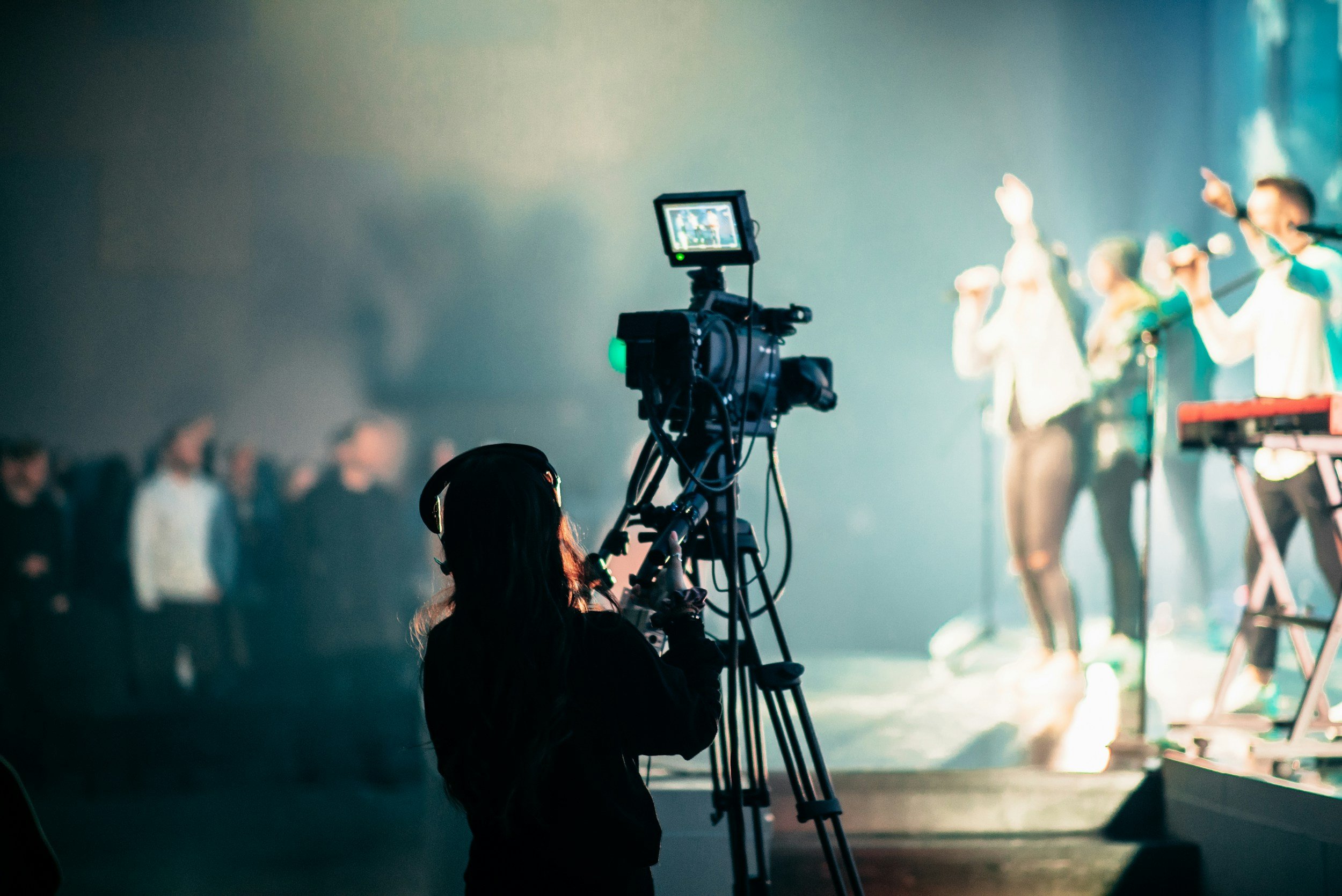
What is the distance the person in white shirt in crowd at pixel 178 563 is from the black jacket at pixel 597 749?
351 cm

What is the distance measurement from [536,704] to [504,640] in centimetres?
7

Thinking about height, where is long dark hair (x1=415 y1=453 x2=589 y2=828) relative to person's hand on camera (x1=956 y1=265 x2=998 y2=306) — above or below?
below

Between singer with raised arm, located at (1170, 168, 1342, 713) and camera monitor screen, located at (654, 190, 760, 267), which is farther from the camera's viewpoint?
singer with raised arm, located at (1170, 168, 1342, 713)

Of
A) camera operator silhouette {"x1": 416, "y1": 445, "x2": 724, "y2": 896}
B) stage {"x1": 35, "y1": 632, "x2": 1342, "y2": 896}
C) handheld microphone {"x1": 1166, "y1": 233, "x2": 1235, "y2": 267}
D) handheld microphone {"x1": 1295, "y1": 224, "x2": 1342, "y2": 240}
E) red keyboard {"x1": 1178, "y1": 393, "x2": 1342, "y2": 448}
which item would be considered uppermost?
handheld microphone {"x1": 1166, "y1": 233, "x2": 1235, "y2": 267}

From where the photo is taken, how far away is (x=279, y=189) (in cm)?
478

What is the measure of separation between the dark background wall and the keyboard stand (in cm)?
231

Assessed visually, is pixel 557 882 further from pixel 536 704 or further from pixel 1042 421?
pixel 1042 421

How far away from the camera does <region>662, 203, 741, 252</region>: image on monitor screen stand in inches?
55.8

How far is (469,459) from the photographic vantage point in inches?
40.9

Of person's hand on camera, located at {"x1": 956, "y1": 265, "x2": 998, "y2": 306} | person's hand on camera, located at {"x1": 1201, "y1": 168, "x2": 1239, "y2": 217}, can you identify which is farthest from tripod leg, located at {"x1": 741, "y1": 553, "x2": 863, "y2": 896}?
person's hand on camera, located at {"x1": 956, "y1": 265, "x2": 998, "y2": 306}

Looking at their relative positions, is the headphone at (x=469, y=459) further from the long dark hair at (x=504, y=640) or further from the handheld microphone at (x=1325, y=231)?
the handheld microphone at (x=1325, y=231)

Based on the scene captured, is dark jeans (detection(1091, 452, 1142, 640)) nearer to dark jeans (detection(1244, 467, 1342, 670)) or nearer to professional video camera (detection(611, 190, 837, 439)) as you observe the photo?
dark jeans (detection(1244, 467, 1342, 670))

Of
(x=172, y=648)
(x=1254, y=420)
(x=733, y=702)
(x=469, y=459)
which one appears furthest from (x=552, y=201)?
(x=469, y=459)

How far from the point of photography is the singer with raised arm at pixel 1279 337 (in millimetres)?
2719
